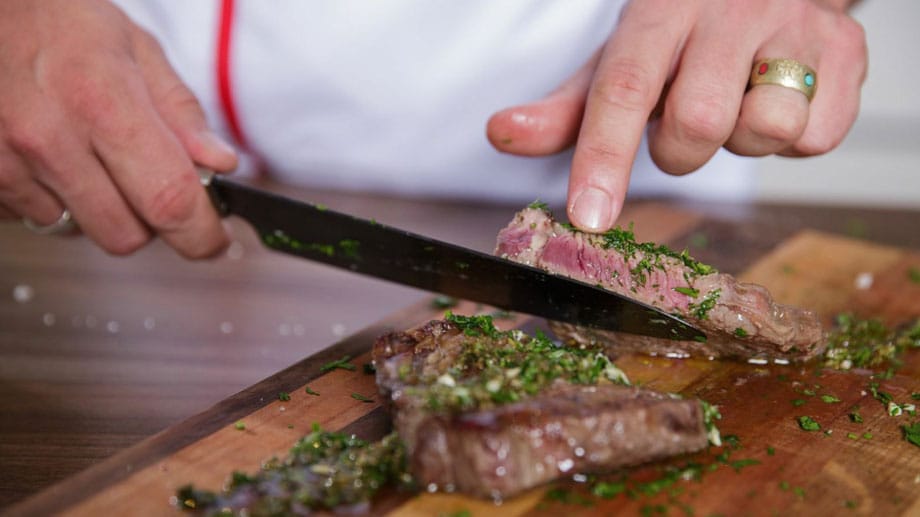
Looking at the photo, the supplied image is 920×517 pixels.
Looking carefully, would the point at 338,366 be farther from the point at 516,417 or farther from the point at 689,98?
the point at 689,98

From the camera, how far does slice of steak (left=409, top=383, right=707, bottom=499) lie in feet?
6.23

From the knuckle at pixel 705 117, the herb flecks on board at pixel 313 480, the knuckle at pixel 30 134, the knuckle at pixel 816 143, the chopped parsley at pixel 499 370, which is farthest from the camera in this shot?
the knuckle at pixel 816 143

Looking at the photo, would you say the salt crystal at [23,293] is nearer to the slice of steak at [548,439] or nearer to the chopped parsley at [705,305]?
the slice of steak at [548,439]

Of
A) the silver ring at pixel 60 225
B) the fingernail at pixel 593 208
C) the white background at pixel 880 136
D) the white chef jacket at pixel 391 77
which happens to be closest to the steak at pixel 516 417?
the fingernail at pixel 593 208

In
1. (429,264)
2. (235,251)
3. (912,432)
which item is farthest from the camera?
(235,251)

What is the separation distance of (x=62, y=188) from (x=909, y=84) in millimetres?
6463

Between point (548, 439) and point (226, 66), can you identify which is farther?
point (226, 66)

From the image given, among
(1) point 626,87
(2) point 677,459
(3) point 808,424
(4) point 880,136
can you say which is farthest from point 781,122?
→ (4) point 880,136

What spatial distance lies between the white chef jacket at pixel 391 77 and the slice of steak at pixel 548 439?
7.10 ft

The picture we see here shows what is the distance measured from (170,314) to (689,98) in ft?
6.74

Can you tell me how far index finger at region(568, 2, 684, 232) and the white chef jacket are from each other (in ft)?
3.71

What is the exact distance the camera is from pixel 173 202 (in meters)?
2.86

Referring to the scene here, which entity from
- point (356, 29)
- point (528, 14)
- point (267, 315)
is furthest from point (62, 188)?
point (528, 14)

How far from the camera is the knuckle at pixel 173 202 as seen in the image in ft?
9.29
